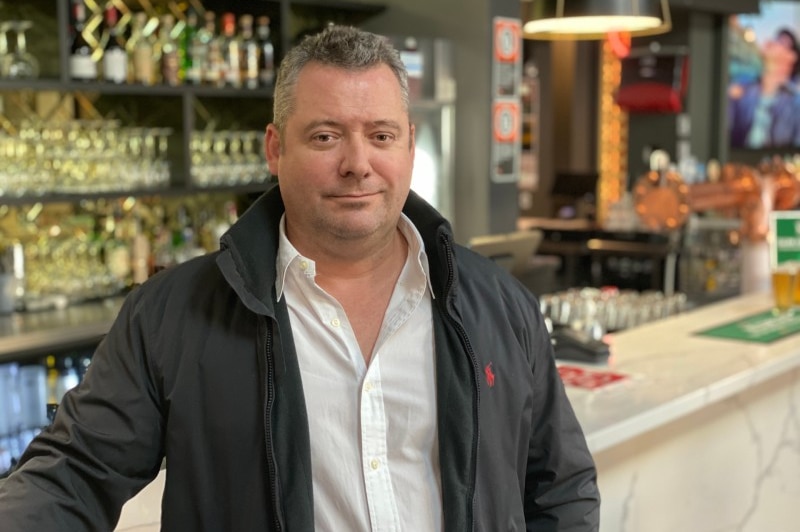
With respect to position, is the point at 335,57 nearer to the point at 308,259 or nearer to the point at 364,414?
the point at 308,259

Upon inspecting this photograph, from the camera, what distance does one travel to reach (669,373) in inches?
118

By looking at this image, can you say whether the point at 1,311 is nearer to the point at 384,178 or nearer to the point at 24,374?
the point at 24,374

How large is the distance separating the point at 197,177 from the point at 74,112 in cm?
66

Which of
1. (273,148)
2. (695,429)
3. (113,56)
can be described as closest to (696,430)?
(695,429)

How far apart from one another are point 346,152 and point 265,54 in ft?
13.6

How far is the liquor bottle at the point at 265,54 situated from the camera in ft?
18.2

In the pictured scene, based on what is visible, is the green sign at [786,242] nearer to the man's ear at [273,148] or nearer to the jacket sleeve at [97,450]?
the man's ear at [273,148]

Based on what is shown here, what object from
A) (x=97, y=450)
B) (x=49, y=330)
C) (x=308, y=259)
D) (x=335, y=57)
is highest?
(x=335, y=57)

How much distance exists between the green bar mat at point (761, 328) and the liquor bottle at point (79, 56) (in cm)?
286

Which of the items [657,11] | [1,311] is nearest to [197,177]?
[1,311]

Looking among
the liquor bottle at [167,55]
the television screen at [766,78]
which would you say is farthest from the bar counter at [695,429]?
the television screen at [766,78]

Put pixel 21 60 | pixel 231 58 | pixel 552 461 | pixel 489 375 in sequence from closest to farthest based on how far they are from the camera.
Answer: pixel 489 375 → pixel 552 461 → pixel 21 60 → pixel 231 58

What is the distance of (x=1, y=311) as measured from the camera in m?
4.57

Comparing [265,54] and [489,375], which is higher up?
[265,54]
